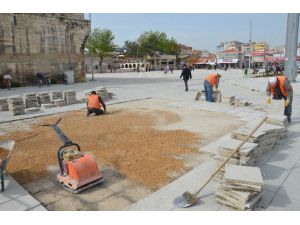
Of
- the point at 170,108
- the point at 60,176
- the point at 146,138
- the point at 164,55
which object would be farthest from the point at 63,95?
the point at 164,55

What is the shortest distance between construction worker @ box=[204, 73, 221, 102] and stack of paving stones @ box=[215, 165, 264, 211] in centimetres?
1050

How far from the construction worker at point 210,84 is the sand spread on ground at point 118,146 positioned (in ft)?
12.8

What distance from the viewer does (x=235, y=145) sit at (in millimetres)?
6363

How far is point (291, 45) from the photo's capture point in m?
28.0

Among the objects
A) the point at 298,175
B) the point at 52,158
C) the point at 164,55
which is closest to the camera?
the point at 298,175

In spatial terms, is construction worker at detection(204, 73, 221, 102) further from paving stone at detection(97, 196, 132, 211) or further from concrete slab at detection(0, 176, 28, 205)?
concrete slab at detection(0, 176, 28, 205)

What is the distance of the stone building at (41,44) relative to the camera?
26.9 meters

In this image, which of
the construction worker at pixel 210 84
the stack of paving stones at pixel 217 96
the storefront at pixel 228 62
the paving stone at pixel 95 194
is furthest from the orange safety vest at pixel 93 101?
the storefront at pixel 228 62

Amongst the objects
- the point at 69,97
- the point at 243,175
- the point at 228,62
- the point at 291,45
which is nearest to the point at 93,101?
the point at 69,97

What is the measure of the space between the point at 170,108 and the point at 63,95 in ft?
20.8

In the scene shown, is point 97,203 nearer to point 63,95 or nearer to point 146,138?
point 146,138

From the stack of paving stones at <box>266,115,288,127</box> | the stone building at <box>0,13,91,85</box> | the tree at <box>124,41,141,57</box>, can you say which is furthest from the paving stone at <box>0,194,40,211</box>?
the tree at <box>124,41,141,57</box>

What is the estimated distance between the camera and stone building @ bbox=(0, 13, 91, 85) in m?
26.9

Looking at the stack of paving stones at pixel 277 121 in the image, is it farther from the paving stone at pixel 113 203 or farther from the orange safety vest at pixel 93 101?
the orange safety vest at pixel 93 101
